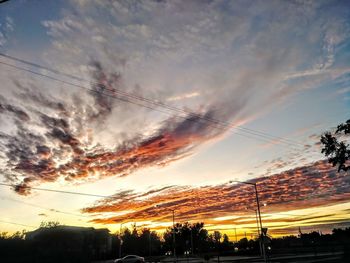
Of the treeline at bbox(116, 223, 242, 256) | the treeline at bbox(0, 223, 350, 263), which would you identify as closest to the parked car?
the treeline at bbox(0, 223, 350, 263)

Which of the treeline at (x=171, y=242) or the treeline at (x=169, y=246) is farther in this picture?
the treeline at (x=171, y=242)

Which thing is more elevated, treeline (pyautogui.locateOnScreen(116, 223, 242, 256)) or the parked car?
treeline (pyautogui.locateOnScreen(116, 223, 242, 256))

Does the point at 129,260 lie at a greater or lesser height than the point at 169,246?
lesser

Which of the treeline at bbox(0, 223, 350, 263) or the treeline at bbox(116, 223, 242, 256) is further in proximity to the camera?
the treeline at bbox(116, 223, 242, 256)

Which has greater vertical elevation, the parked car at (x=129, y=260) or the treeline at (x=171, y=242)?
the treeline at (x=171, y=242)

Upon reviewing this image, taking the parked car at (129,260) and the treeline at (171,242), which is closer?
the parked car at (129,260)

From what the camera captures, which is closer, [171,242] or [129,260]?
[129,260]

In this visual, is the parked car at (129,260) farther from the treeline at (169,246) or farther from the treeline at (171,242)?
the treeline at (171,242)

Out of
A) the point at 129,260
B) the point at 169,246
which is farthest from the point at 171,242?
the point at 129,260

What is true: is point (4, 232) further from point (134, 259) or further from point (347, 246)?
point (347, 246)

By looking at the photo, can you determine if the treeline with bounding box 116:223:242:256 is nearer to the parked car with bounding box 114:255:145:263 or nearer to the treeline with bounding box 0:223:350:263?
the treeline with bounding box 0:223:350:263

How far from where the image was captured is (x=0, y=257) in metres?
46.4

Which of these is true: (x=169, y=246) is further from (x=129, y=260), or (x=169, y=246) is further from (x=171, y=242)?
(x=129, y=260)

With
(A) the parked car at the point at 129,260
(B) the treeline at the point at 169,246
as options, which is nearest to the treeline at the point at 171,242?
(B) the treeline at the point at 169,246
